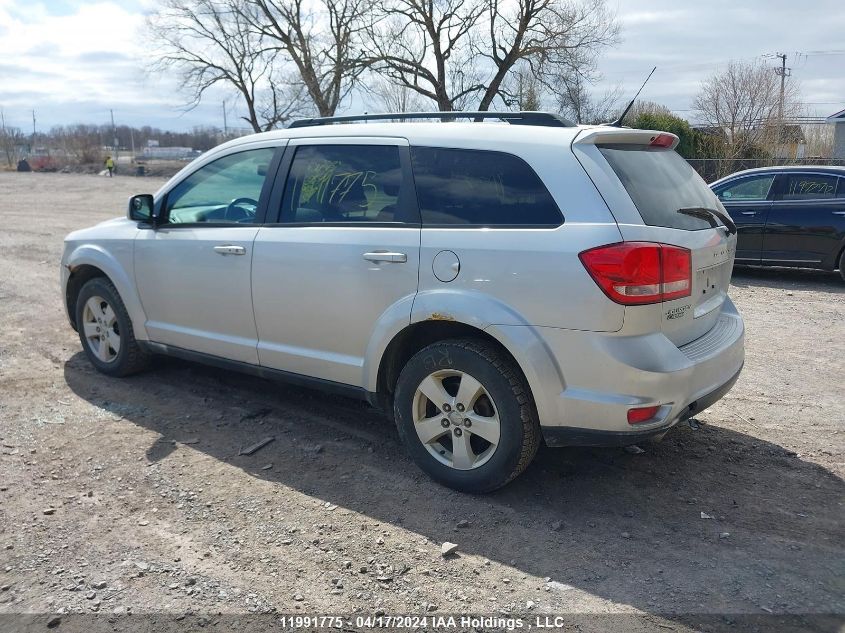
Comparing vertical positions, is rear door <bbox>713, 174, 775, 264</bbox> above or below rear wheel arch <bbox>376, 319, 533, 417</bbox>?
above

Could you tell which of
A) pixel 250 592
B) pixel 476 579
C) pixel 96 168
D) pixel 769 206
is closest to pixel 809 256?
pixel 769 206

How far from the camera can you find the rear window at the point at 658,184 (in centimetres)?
370

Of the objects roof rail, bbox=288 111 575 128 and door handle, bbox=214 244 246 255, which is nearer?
roof rail, bbox=288 111 575 128

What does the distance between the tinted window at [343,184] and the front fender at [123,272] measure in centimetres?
162

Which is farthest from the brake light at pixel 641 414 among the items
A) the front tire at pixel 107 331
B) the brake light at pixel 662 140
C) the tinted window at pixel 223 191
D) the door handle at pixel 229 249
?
the front tire at pixel 107 331

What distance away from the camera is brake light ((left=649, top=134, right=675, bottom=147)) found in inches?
163

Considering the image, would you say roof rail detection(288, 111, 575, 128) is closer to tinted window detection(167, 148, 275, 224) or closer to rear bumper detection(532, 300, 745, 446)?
tinted window detection(167, 148, 275, 224)

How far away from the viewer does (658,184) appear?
3.91 meters

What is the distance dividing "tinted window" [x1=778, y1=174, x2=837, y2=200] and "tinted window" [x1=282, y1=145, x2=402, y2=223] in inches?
326

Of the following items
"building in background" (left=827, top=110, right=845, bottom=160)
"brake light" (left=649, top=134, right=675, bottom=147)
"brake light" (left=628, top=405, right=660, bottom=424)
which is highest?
"building in background" (left=827, top=110, right=845, bottom=160)

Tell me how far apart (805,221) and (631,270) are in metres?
8.25

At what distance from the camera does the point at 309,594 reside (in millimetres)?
3162

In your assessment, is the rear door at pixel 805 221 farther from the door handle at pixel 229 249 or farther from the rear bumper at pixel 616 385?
the door handle at pixel 229 249

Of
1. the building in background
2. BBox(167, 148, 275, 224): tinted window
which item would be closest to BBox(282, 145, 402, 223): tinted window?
BBox(167, 148, 275, 224): tinted window
